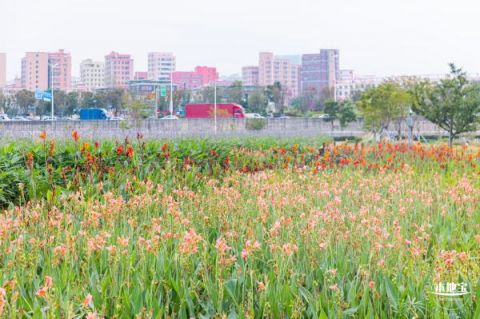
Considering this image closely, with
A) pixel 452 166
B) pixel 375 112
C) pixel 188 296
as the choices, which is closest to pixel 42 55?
pixel 375 112

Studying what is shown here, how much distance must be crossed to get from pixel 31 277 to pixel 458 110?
18708mm

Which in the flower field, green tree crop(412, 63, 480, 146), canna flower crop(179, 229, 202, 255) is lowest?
the flower field

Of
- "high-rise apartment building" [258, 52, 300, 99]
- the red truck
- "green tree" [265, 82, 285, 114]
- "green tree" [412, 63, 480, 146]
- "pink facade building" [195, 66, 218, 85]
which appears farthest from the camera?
"high-rise apartment building" [258, 52, 300, 99]

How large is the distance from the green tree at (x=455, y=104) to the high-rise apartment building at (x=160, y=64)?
95457 millimetres

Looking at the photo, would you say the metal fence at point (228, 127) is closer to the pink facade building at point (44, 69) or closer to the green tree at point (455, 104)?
the green tree at point (455, 104)

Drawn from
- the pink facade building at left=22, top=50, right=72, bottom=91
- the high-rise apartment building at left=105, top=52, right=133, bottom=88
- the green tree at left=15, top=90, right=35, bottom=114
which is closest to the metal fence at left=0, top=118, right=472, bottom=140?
the green tree at left=15, top=90, right=35, bottom=114

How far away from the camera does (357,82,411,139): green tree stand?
83.9 feet

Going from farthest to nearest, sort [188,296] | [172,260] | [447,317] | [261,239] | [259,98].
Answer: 1. [259,98]
2. [261,239]
3. [172,260]
4. [188,296]
5. [447,317]

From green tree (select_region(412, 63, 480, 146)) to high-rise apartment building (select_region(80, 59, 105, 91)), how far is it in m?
92.0

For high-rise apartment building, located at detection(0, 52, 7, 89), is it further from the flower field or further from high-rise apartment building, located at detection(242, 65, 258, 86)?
the flower field

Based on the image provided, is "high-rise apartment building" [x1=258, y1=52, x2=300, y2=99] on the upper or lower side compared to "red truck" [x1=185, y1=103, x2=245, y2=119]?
upper

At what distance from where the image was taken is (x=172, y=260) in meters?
2.70

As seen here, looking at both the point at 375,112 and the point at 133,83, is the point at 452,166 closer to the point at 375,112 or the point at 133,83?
the point at 375,112

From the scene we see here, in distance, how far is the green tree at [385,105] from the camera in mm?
25578
